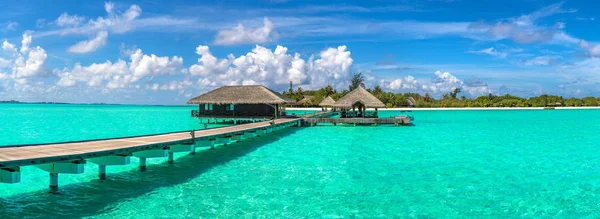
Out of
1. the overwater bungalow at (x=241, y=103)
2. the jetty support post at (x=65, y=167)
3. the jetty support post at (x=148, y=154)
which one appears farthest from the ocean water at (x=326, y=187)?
the overwater bungalow at (x=241, y=103)

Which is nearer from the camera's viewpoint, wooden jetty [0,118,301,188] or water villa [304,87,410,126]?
wooden jetty [0,118,301,188]

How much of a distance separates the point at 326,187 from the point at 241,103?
76.3ft

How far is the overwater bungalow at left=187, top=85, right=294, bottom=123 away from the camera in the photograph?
32.6 meters

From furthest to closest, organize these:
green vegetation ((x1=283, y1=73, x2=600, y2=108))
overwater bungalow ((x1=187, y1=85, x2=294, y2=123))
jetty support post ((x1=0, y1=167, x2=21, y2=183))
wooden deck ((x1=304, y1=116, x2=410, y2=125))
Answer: green vegetation ((x1=283, y1=73, x2=600, y2=108)) < overwater bungalow ((x1=187, y1=85, x2=294, y2=123)) < wooden deck ((x1=304, y1=116, x2=410, y2=125)) < jetty support post ((x1=0, y1=167, x2=21, y2=183))

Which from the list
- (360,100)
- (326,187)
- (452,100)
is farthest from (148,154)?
(452,100)

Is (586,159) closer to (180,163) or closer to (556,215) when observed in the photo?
(556,215)

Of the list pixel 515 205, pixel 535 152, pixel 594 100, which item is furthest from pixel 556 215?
pixel 594 100

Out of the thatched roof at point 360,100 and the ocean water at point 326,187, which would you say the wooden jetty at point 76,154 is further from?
the thatched roof at point 360,100

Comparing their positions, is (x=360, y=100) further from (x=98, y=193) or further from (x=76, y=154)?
(x=76, y=154)

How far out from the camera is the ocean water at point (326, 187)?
806cm

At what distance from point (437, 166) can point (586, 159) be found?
6255mm

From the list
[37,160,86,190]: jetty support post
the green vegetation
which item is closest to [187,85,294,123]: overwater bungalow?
[37,160,86,190]: jetty support post

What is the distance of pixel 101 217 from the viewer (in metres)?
7.40

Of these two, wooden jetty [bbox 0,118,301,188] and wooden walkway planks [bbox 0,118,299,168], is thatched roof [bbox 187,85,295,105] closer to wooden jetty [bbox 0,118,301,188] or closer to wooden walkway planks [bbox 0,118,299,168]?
wooden jetty [bbox 0,118,301,188]
